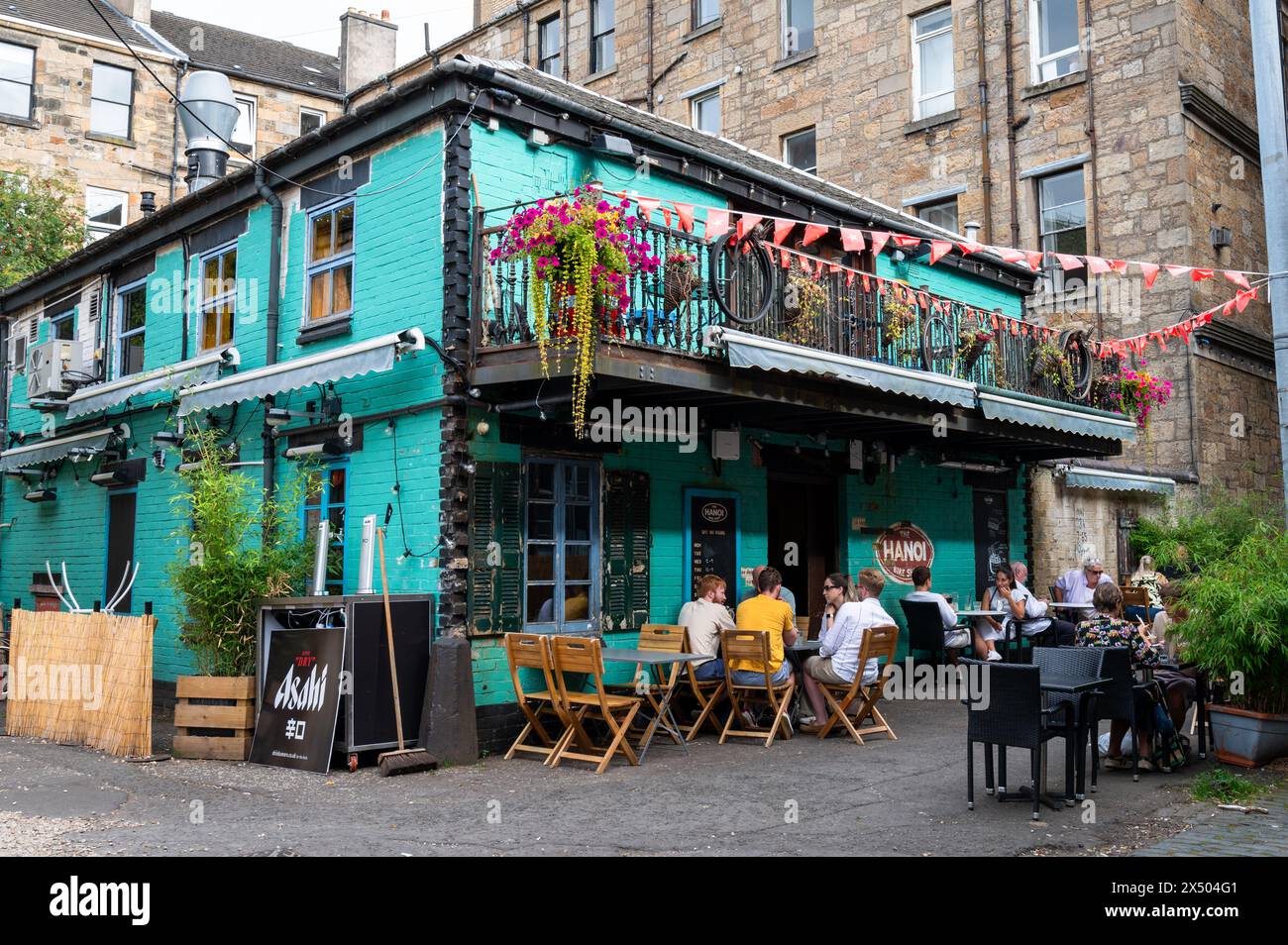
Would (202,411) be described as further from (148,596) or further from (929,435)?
→ (929,435)

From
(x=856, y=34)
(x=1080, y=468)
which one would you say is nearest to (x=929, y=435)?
(x=1080, y=468)

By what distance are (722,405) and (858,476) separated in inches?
129

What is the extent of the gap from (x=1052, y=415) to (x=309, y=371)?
798 centimetres

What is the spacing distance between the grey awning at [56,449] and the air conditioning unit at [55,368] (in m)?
0.61

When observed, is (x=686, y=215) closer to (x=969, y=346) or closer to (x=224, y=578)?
(x=969, y=346)

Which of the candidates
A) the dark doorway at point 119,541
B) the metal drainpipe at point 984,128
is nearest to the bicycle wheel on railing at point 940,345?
the metal drainpipe at point 984,128

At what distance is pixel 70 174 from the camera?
27.5m

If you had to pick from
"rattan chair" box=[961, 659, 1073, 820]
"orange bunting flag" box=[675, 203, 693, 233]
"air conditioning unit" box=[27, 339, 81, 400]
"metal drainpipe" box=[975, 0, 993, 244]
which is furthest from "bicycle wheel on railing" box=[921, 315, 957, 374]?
"air conditioning unit" box=[27, 339, 81, 400]

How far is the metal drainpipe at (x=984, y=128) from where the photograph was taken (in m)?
19.4

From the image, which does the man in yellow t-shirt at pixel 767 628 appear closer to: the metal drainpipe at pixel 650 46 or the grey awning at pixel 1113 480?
the grey awning at pixel 1113 480

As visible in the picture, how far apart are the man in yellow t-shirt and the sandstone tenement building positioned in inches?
302

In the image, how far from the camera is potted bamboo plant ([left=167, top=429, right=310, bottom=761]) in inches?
370

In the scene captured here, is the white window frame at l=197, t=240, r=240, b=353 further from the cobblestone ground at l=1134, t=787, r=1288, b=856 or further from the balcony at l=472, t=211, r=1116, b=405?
the cobblestone ground at l=1134, t=787, r=1288, b=856

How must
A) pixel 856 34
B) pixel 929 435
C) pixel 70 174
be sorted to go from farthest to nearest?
pixel 70 174, pixel 856 34, pixel 929 435
